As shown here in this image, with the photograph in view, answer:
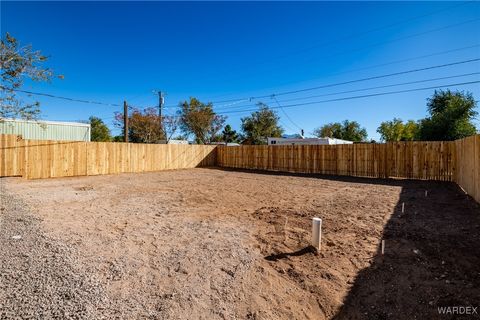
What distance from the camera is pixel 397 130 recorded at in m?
47.1

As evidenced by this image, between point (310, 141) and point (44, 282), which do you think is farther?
point (310, 141)

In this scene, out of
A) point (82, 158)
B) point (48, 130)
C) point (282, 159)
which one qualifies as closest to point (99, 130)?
point (48, 130)

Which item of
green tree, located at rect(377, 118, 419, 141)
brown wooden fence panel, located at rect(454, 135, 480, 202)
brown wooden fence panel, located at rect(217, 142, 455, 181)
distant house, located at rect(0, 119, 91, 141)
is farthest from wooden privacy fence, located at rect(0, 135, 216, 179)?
green tree, located at rect(377, 118, 419, 141)

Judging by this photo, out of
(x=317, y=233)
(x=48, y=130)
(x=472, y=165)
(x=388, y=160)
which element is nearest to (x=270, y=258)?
(x=317, y=233)

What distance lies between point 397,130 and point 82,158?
49042mm

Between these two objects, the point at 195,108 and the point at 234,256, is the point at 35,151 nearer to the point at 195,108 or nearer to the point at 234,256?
the point at 234,256

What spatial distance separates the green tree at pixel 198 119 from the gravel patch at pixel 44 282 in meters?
30.0

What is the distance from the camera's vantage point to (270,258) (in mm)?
3588

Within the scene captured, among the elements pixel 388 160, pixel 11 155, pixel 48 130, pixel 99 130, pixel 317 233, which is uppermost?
pixel 99 130

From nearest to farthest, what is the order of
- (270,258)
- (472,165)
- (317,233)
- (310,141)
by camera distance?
(270,258) < (317,233) < (472,165) < (310,141)

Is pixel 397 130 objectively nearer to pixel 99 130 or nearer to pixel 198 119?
pixel 198 119

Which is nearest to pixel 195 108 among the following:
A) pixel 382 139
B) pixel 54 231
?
pixel 54 231

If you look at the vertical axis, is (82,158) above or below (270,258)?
above

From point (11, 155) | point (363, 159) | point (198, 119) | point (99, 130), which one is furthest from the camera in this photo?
point (99, 130)
